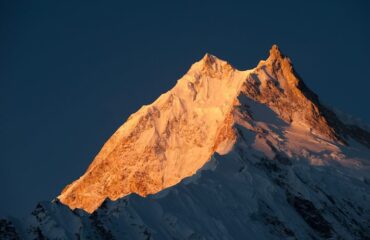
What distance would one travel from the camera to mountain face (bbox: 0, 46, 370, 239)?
13088cm

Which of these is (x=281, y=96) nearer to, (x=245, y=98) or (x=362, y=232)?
(x=245, y=98)

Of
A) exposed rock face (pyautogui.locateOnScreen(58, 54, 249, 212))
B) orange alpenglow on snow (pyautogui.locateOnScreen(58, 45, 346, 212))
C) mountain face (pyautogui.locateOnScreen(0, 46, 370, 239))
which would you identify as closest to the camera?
mountain face (pyautogui.locateOnScreen(0, 46, 370, 239))

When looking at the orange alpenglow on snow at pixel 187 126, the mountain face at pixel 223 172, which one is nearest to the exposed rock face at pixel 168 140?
the orange alpenglow on snow at pixel 187 126

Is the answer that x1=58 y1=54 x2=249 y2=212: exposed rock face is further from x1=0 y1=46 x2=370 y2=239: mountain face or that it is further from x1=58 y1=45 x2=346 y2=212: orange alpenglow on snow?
x1=0 y1=46 x2=370 y2=239: mountain face

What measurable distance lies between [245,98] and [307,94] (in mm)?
17697

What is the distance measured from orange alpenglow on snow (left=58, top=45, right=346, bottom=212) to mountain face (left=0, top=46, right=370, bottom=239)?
0.21 metres

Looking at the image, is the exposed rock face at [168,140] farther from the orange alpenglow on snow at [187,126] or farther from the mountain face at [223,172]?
the mountain face at [223,172]

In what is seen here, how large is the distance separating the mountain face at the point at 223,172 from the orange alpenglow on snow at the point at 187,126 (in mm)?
209

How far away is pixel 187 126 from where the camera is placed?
182125 millimetres

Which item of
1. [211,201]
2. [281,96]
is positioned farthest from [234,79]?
[211,201]

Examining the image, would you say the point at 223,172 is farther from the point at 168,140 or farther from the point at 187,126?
the point at 187,126

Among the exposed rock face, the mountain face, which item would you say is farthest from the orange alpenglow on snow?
the mountain face

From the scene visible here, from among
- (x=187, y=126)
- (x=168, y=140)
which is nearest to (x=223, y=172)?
(x=168, y=140)

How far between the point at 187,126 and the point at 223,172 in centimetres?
3028
